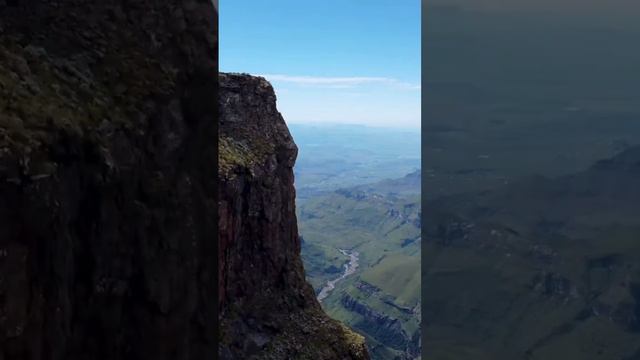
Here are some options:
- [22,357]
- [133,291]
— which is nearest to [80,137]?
[133,291]

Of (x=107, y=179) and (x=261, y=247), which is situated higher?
(x=107, y=179)

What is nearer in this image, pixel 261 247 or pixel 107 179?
pixel 107 179

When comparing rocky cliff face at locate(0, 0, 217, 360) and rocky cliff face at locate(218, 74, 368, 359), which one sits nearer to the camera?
rocky cliff face at locate(0, 0, 217, 360)

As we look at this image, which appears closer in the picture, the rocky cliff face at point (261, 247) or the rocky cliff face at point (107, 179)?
the rocky cliff face at point (107, 179)

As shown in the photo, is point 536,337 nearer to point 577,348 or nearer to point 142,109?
point 577,348
